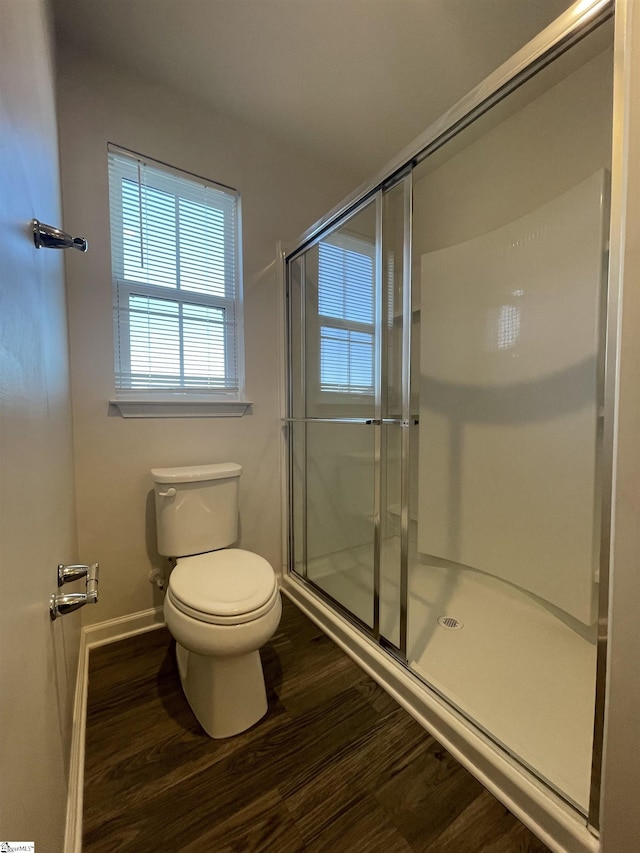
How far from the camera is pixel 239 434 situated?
1.99 metres

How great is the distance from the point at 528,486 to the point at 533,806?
4.00 ft

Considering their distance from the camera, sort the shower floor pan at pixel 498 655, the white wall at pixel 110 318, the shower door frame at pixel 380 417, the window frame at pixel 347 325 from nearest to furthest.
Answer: the shower floor pan at pixel 498 655
the shower door frame at pixel 380 417
the white wall at pixel 110 318
the window frame at pixel 347 325

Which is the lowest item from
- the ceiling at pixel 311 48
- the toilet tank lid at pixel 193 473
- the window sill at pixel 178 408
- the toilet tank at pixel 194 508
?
the toilet tank at pixel 194 508

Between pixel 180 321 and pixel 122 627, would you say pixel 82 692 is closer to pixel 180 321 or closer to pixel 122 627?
pixel 122 627

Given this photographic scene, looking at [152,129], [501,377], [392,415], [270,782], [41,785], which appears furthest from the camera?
[501,377]

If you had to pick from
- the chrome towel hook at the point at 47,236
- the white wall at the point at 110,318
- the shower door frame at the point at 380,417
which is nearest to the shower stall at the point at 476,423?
the shower door frame at the point at 380,417

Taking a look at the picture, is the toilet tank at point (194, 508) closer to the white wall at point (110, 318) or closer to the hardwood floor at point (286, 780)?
the white wall at point (110, 318)

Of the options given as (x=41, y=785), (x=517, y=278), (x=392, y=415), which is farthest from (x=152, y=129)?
(x=41, y=785)

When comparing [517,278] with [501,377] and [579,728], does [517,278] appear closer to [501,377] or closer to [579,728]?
[501,377]

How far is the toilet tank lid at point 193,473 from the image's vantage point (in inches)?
63.3

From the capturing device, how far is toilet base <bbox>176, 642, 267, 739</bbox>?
1.21 meters

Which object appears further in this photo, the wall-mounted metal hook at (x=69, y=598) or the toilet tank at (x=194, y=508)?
the toilet tank at (x=194, y=508)

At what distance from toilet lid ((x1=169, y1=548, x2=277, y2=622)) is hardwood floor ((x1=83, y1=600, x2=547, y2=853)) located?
429 millimetres

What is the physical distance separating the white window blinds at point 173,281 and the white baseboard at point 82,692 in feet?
3.51
